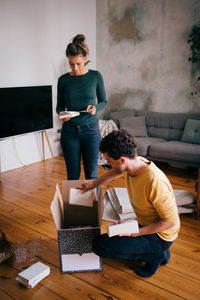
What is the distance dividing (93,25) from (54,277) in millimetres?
4324

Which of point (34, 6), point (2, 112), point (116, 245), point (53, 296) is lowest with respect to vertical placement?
point (53, 296)

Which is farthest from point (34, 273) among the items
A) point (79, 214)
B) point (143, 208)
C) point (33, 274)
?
point (143, 208)

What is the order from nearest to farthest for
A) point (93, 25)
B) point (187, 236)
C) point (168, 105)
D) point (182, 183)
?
1. point (187, 236)
2. point (182, 183)
3. point (168, 105)
4. point (93, 25)

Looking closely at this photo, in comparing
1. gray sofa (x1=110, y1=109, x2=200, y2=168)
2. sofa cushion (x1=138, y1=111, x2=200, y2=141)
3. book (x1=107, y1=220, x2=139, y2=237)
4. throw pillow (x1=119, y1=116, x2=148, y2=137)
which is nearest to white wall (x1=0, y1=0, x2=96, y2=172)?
throw pillow (x1=119, y1=116, x2=148, y2=137)

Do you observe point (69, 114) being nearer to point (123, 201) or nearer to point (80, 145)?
point (80, 145)

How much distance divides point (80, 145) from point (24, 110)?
1691mm

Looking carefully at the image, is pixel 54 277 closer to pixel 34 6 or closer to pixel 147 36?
pixel 34 6

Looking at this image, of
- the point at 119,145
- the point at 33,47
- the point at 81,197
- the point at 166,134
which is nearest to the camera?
the point at 119,145

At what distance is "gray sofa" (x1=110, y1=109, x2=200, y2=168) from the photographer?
3625 mm

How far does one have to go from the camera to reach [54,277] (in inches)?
69.9

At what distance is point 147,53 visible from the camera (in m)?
4.52

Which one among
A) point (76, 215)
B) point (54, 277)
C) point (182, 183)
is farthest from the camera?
point (182, 183)

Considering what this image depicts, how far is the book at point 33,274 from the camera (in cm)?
168

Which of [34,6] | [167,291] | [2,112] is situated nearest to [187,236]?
[167,291]
